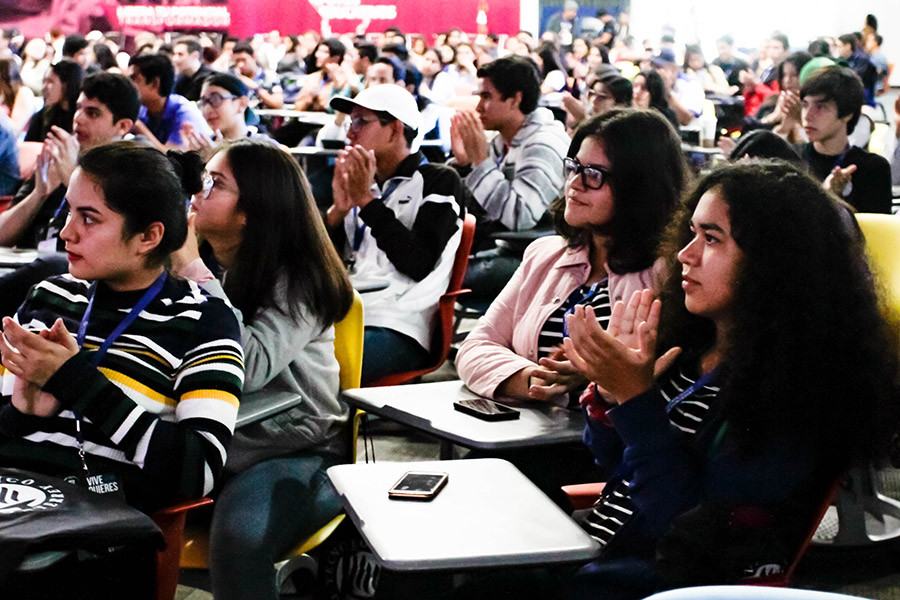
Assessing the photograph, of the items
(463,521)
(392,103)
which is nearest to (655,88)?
(392,103)

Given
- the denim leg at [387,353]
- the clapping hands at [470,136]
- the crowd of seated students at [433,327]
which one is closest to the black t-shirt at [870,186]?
the crowd of seated students at [433,327]

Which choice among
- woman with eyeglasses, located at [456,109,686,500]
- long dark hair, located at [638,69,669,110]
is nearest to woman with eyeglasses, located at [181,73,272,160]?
long dark hair, located at [638,69,669,110]

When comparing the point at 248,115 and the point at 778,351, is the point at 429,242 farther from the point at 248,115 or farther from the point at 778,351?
the point at 248,115

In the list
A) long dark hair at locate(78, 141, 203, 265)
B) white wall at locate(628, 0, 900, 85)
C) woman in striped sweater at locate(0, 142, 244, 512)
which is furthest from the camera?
white wall at locate(628, 0, 900, 85)

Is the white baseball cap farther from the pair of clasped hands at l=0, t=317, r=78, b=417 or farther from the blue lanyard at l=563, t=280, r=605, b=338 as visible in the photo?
→ the pair of clasped hands at l=0, t=317, r=78, b=417

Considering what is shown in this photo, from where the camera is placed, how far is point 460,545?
1477 millimetres

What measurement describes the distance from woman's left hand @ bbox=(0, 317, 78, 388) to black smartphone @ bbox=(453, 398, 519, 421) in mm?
806

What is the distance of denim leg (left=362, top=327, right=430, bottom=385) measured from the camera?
10.8ft

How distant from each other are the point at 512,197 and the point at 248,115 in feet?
9.07

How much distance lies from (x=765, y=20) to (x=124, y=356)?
59.6ft

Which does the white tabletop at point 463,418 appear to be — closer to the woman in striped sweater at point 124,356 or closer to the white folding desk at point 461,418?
the white folding desk at point 461,418

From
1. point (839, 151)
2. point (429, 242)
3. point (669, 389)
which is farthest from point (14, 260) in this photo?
point (839, 151)

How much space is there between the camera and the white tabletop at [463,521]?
1.45m

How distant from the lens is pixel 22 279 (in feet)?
9.20
